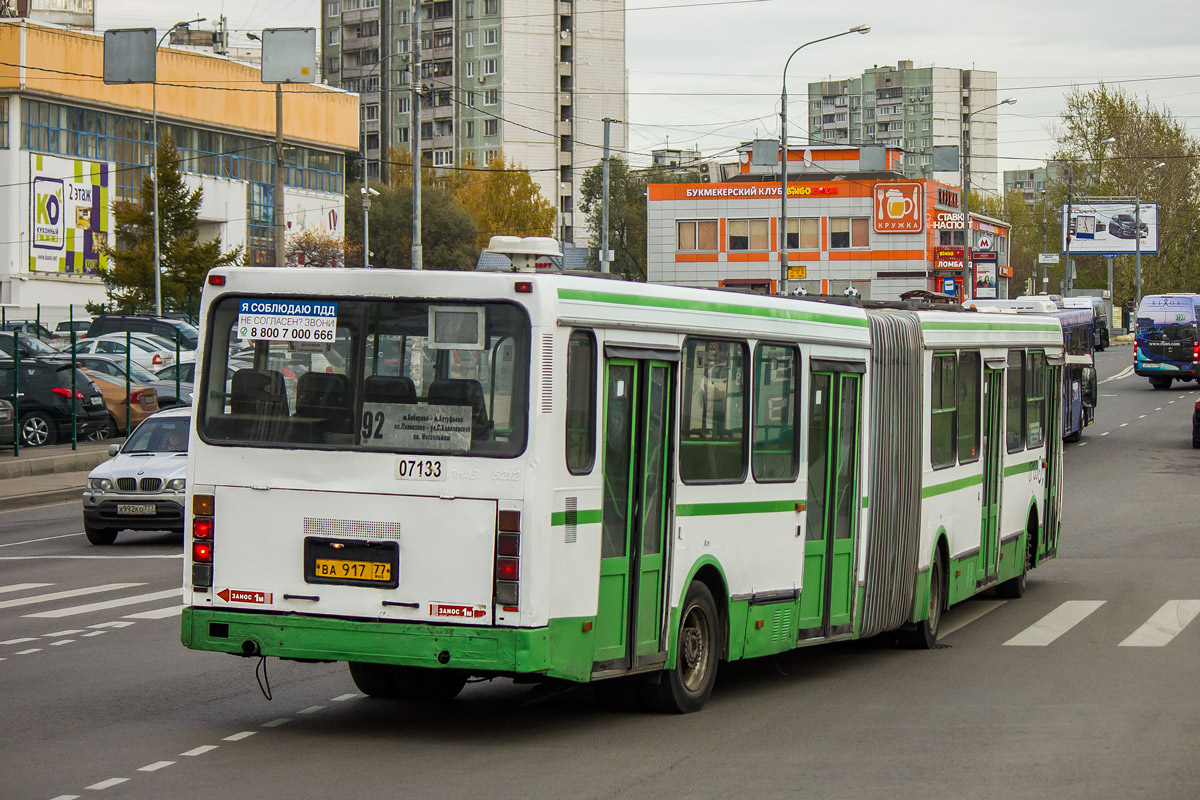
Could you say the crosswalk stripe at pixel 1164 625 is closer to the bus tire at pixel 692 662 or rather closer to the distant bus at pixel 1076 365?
the bus tire at pixel 692 662

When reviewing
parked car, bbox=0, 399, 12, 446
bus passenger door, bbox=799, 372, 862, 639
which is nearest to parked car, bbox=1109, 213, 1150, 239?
parked car, bbox=0, 399, 12, 446

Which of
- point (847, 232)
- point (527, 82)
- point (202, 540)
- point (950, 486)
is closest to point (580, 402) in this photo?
point (202, 540)

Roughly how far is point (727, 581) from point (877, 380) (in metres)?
2.78

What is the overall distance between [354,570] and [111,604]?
666 centimetres

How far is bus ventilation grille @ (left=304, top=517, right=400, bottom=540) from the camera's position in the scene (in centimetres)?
845

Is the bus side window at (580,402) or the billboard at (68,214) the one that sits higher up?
the billboard at (68,214)

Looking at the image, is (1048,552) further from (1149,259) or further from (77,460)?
(1149,259)

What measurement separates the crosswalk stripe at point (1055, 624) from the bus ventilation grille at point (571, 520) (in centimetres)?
568

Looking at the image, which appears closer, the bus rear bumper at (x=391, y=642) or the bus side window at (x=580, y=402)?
the bus rear bumper at (x=391, y=642)

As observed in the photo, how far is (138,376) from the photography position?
114ft

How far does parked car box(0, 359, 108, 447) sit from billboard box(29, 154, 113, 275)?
40311mm

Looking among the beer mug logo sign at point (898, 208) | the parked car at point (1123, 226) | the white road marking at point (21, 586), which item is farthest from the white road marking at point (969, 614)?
the parked car at point (1123, 226)

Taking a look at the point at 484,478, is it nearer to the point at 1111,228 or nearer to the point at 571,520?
the point at 571,520

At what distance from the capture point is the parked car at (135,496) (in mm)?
19062
